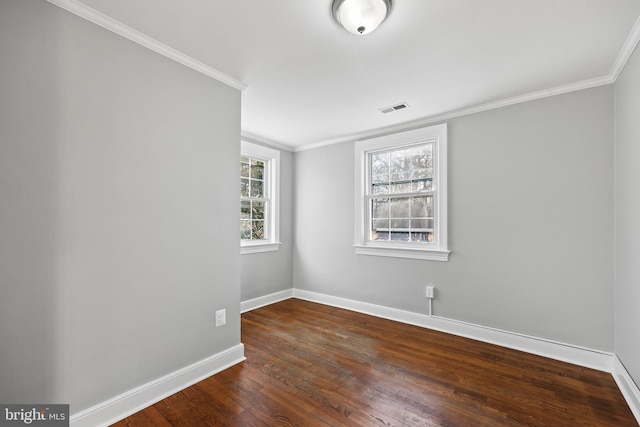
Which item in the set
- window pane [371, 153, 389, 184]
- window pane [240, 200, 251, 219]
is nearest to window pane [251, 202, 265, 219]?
window pane [240, 200, 251, 219]

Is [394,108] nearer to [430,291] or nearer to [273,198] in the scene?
[430,291]

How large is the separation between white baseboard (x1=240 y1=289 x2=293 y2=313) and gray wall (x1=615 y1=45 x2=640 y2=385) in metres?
3.67

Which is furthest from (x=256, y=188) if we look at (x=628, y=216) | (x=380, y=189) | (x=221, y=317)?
(x=628, y=216)

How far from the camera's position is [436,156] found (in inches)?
130

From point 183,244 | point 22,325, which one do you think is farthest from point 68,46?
point 22,325

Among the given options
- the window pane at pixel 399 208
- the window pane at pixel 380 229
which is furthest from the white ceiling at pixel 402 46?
the window pane at pixel 380 229

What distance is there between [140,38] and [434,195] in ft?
10.0

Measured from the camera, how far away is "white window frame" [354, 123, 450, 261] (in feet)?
10.5

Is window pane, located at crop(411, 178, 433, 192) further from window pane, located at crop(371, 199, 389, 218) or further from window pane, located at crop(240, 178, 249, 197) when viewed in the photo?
window pane, located at crop(240, 178, 249, 197)

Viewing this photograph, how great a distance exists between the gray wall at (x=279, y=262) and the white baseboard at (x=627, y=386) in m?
3.66

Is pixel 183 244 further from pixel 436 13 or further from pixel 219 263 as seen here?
pixel 436 13

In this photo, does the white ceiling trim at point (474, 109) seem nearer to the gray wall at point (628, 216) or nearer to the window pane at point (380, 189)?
the gray wall at point (628, 216)

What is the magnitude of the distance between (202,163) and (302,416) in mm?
1938

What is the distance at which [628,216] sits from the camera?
203cm
